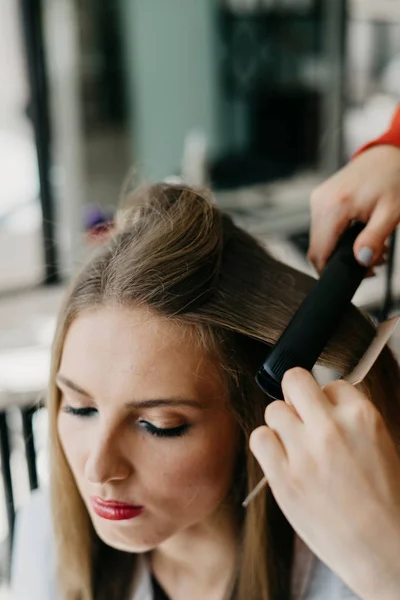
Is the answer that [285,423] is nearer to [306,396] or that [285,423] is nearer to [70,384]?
[306,396]

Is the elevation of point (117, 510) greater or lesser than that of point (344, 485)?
lesser

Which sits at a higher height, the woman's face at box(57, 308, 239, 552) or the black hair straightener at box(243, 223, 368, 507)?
the black hair straightener at box(243, 223, 368, 507)

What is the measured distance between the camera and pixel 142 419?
0.72 meters

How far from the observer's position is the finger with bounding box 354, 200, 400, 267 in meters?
0.73

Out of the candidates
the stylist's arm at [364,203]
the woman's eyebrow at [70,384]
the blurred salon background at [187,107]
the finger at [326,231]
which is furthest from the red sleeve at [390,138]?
the blurred salon background at [187,107]

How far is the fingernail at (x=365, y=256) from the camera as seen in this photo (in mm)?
731

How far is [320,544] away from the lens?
0.47 metres

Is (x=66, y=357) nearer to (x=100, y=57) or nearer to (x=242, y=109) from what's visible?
(x=100, y=57)

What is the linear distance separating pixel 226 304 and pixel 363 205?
19 centimetres

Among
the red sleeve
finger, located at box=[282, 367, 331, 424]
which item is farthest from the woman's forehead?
the red sleeve

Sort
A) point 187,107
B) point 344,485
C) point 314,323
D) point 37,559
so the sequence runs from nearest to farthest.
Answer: point 344,485, point 314,323, point 37,559, point 187,107

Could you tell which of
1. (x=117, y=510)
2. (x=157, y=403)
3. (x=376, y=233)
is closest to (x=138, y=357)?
(x=157, y=403)

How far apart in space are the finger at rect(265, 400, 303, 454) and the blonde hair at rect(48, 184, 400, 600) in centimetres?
23

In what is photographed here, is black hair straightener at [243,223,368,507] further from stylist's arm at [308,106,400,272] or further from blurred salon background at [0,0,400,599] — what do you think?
blurred salon background at [0,0,400,599]
